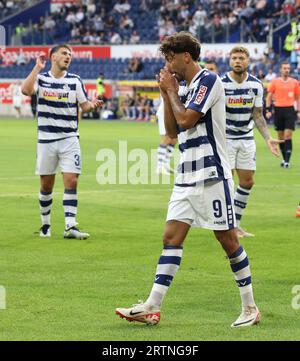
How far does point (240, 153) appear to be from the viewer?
1351 cm

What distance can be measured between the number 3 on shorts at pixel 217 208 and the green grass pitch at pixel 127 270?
88 centimetres

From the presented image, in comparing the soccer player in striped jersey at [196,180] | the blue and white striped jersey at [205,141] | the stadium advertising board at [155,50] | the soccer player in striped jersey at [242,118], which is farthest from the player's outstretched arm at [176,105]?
the stadium advertising board at [155,50]

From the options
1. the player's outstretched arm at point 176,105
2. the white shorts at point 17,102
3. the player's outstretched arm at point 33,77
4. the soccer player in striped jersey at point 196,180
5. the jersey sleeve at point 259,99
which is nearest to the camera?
the player's outstretched arm at point 176,105

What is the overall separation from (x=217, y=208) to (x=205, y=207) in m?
0.10

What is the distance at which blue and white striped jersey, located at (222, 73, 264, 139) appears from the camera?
13414 millimetres

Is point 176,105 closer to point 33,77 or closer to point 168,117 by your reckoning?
point 168,117

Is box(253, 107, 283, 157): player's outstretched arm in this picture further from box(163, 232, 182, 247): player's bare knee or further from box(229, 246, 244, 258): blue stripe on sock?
box(163, 232, 182, 247): player's bare knee

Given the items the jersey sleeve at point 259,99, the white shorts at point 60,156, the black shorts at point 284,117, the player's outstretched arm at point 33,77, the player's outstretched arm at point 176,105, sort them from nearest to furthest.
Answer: the player's outstretched arm at point 176,105
the player's outstretched arm at point 33,77
the jersey sleeve at point 259,99
the white shorts at point 60,156
the black shorts at point 284,117

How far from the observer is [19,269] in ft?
35.9

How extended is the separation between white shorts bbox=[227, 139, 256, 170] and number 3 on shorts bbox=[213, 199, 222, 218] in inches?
202

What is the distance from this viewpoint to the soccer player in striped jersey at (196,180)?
827 cm

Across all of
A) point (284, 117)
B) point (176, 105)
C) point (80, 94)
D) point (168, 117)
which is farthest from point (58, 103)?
point (284, 117)

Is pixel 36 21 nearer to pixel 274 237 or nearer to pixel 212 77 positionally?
pixel 274 237

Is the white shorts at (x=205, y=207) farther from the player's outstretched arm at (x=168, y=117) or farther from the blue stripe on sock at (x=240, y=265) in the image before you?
the player's outstretched arm at (x=168, y=117)
